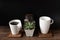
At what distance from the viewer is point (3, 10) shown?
48.6 inches

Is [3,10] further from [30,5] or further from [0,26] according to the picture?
[30,5]

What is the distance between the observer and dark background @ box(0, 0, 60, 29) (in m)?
1.20

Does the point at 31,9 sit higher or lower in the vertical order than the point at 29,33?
higher

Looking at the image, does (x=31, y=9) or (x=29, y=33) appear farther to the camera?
(x=31, y=9)

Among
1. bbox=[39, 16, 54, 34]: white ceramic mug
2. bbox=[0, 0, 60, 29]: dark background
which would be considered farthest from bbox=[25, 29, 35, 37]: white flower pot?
bbox=[0, 0, 60, 29]: dark background

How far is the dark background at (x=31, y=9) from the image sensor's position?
120 centimetres

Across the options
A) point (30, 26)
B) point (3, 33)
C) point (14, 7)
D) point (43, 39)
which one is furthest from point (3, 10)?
point (43, 39)

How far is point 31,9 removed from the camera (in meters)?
1.22

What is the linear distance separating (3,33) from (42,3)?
17.1 inches

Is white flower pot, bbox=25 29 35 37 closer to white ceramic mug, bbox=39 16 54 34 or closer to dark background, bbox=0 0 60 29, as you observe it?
white ceramic mug, bbox=39 16 54 34

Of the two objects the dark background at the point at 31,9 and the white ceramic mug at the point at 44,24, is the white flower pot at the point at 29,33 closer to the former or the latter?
the white ceramic mug at the point at 44,24

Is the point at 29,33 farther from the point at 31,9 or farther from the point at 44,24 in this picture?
the point at 31,9

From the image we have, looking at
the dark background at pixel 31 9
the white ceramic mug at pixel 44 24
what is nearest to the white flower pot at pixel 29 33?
the white ceramic mug at pixel 44 24

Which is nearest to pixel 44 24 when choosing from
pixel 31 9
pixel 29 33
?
pixel 29 33
